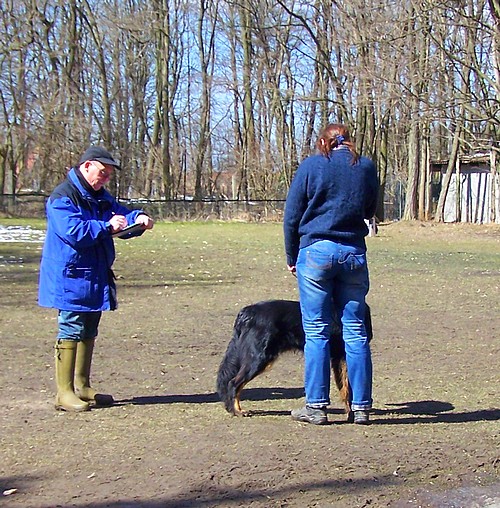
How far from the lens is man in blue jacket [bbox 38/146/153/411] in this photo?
5.42 m

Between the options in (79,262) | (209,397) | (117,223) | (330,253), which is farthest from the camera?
(209,397)

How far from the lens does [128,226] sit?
5.42 meters

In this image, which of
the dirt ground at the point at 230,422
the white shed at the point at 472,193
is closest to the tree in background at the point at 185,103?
the white shed at the point at 472,193

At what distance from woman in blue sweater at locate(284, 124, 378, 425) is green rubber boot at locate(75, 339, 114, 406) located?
4.69 feet

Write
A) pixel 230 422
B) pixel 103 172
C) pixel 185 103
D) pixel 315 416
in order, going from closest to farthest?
1. pixel 315 416
2. pixel 230 422
3. pixel 103 172
4. pixel 185 103

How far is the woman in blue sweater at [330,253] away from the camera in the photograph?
5.00 m

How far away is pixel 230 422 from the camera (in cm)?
525

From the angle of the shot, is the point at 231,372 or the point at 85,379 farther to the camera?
the point at 85,379

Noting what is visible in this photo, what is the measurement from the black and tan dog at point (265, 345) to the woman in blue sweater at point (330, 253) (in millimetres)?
199

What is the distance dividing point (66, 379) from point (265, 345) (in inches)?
54.7

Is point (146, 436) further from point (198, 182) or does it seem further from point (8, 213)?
point (198, 182)

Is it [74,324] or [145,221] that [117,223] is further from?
[74,324]

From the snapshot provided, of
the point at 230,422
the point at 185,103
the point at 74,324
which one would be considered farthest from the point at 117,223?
the point at 185,103

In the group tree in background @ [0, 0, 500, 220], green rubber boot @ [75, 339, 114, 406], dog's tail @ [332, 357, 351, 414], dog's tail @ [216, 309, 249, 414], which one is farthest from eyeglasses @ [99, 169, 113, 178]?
tree in background @ [0, 0, 500, 220]
